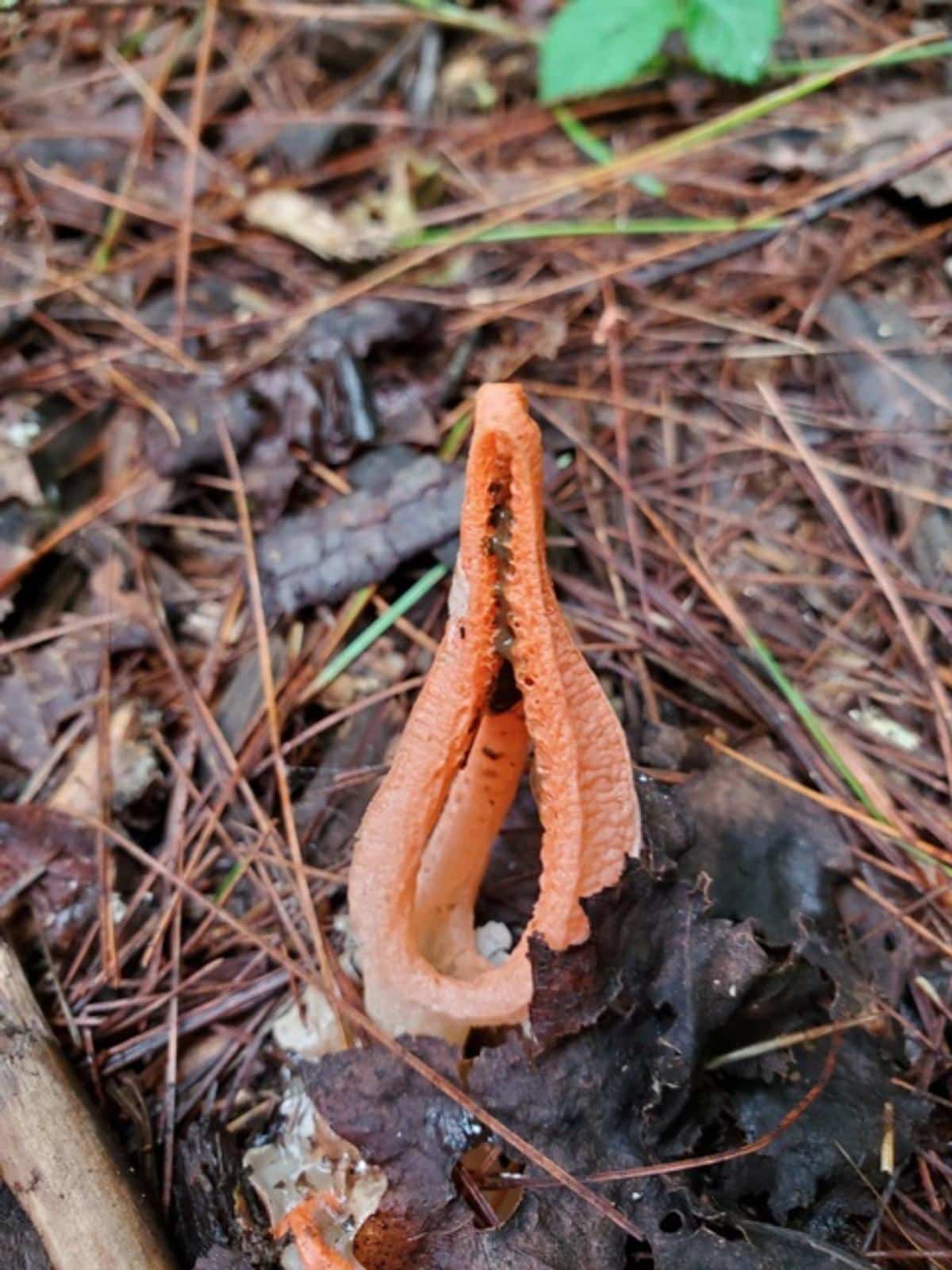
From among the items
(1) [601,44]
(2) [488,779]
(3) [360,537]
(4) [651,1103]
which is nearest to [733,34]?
(1) [601,44]

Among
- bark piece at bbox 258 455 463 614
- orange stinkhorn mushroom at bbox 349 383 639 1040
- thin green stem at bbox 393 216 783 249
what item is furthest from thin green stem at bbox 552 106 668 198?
orange stinkhorn mushroom at bbox 349 383 639 1040

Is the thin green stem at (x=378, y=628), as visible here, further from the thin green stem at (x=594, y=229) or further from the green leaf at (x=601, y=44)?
the green leaf at (x=601, y=44)

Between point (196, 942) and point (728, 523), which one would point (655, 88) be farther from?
point (196, 942)

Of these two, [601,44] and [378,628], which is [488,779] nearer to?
[378,628]

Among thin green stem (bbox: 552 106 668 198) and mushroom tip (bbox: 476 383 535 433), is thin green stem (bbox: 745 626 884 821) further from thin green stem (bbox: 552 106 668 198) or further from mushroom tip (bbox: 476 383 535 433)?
thin green stem (bbox: 552 106 668 198)

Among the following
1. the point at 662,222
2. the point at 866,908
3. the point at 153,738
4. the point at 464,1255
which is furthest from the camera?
the point at 662,222

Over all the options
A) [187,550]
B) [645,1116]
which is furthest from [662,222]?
[645,1116]

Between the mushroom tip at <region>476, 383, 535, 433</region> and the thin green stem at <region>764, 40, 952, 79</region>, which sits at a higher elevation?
the mushroom tip at <region>476, 383, 535, 433</region>
